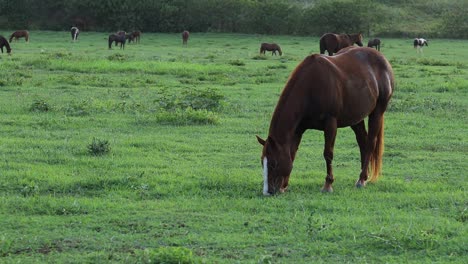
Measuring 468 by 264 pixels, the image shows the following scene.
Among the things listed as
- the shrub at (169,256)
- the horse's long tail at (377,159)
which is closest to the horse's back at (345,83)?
the horse's long tail at (377,159)

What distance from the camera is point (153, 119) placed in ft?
46.5

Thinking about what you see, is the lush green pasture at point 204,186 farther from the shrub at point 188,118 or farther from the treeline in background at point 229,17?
the treeline in background at point 229,17

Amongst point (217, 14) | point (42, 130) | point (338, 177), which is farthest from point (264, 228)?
point (217, 14)

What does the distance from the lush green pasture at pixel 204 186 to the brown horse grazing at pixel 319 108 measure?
34 centimetres

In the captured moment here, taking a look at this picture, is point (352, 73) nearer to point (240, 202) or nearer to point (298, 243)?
point (240, 202)

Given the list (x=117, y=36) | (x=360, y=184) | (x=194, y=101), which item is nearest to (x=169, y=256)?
(x=360, y=184)

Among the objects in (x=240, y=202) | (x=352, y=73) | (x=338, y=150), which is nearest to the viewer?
(x=240, y=202)

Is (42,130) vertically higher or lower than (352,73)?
lower

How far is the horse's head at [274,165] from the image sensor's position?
845 centimetres

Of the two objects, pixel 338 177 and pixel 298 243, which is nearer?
pixel 298 243

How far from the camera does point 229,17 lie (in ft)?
192

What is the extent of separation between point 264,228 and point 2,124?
7.83 meters

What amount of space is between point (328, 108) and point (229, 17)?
166 feet

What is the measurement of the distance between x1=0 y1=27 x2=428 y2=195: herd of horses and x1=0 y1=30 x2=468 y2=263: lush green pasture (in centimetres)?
36
